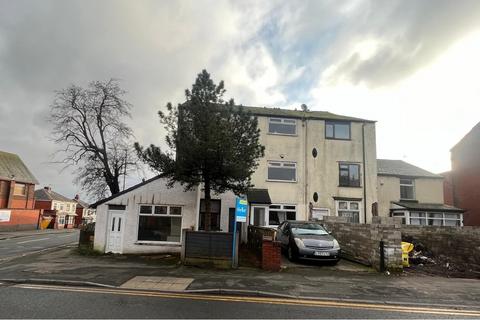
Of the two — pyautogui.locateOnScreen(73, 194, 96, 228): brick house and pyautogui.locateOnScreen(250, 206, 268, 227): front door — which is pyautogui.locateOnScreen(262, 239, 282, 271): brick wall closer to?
pyautogui.locateOnScreen(250, 206, 268, 227): front door

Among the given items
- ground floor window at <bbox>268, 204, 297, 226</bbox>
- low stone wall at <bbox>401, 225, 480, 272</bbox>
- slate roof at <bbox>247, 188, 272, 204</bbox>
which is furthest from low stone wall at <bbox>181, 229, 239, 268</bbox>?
low stone wall at <bbox>401, 225, 480, 272</bbox>

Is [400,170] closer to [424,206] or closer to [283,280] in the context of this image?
[424,206]

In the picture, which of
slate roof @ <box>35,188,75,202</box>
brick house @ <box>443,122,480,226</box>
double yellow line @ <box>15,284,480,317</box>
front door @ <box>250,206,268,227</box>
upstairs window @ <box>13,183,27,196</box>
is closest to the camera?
double yellow line @ <box>15,284,480,317</box>

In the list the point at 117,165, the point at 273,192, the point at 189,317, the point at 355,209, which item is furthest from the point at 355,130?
the point at 189,317

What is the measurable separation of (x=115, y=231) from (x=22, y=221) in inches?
1469

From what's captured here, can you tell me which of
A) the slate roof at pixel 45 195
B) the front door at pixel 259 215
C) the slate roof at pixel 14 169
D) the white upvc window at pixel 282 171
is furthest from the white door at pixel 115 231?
the slate roof at pixel 45 195

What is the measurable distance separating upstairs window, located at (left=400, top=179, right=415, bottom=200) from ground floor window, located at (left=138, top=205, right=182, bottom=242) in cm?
1875

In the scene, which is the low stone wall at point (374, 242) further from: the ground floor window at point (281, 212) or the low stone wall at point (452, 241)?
the ground floor window at point (281, 212)

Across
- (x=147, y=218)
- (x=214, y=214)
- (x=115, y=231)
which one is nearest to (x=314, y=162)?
(x=214, y=214)

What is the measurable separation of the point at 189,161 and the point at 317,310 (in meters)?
7.07

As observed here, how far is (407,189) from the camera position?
25922 mm

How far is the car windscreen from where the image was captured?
13.1 metres

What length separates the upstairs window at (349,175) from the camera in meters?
23.1

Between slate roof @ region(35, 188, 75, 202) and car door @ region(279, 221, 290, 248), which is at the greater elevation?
slate roof @ region(35, 188, 75, 202)
